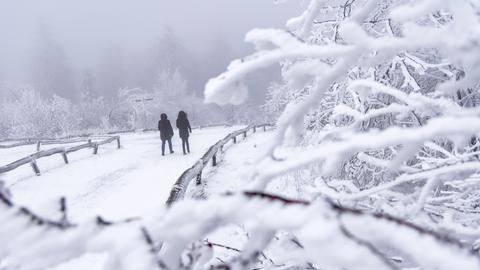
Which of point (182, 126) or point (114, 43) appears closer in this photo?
point (182, 126)

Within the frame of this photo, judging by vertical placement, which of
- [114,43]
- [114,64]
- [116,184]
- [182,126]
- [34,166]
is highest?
[114,43]

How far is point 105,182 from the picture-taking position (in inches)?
434

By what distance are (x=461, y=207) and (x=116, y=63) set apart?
97.2 metres

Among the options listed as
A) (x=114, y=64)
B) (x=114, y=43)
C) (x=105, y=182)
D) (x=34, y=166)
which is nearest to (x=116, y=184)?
(x=105, y=182)

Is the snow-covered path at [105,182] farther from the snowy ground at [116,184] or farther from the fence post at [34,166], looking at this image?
the fence post at [34,166]

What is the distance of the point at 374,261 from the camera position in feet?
3.02

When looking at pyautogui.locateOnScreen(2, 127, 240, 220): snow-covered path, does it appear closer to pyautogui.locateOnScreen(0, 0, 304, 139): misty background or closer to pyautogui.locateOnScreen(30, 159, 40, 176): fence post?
pyautogui.locateOnScreen(30, 159, 40, 176): fence post

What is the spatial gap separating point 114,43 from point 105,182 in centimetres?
9698

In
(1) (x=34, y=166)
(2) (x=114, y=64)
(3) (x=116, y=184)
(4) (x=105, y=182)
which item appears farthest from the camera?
(2) (x=114, y=64)

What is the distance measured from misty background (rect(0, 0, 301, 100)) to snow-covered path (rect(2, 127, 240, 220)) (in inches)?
1483

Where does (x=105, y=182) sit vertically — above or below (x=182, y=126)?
below

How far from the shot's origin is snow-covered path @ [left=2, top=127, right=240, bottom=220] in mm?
8789

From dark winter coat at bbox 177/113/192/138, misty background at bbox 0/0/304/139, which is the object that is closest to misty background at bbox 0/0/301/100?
misty background at bbox 0/0/304/139

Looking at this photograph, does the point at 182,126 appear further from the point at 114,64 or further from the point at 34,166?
the point at 114,64
